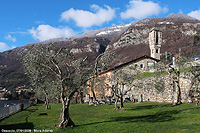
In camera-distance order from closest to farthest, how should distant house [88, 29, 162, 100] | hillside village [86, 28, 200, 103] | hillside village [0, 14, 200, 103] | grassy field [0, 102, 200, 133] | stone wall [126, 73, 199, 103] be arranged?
grassy field [0, 102, 200, 133], hillside village [86, 28, 200, 103], stone wall [126, 73, 199, 103], hillside village [0, 14, 200, 103], distant house [88, 29, 162, 100]

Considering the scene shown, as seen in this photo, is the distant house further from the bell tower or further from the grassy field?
the grassy field

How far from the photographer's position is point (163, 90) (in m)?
33.1

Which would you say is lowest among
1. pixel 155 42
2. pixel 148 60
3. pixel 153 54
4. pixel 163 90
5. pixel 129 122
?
pixel 129 122

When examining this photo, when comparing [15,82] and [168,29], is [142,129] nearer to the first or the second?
[15,82]

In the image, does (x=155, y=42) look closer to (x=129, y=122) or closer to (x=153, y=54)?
(x=153, y=54)

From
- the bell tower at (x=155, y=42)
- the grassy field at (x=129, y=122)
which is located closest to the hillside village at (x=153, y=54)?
the bell tower at (x=155, y=42)

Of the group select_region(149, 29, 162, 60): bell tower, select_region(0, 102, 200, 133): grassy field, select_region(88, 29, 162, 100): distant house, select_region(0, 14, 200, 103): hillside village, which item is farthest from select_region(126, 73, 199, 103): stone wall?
select_region(149, 29, 162, 60): bell tower

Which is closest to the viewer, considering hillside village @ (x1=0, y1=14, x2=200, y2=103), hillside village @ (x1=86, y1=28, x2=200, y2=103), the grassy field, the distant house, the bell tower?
the grassy field

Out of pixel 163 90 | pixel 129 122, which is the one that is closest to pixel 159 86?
pixel 163 90

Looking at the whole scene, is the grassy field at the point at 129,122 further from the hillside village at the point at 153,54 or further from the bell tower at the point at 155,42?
the bell tower at the point at 155,42

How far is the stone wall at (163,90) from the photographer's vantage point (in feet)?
100

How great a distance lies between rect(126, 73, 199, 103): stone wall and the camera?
100 ft

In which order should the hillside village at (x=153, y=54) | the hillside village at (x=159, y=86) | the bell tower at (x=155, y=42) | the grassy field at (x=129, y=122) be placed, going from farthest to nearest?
the bell tower at (x=155, y=42)
the hillside village at (x=153, y=54)
the hillside village at (x=159, y=86)
the grassy field at (x=129, y=122)

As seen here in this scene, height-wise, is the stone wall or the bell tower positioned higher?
the bell tower
